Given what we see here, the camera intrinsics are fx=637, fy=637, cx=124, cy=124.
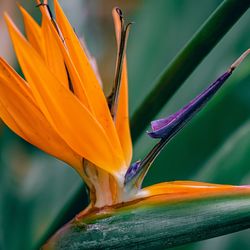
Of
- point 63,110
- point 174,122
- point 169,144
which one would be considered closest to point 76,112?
point 63,110

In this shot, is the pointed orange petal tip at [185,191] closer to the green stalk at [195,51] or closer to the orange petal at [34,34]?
the green stalk at [195,51]

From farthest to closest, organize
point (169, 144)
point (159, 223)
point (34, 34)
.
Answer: point (169, 144) → point (34, 34) → point (159, 223)

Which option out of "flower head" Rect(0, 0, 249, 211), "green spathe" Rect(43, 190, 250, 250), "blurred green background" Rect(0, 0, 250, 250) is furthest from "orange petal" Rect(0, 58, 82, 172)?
"blurred green background" Rect(0, 0, 250, 250)

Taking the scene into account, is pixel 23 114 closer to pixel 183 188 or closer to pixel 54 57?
pixel 54 57

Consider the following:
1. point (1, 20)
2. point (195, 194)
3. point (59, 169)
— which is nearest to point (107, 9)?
point (1, 20)

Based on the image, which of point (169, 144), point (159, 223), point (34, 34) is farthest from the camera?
point (169, 144)

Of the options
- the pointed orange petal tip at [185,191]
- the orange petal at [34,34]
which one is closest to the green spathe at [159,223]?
the pointed orange petal tip at [185,191]

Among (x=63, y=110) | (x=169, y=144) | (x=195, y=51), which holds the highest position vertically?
(x=195, y=51)

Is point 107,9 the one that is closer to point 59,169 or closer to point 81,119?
point 59,169
